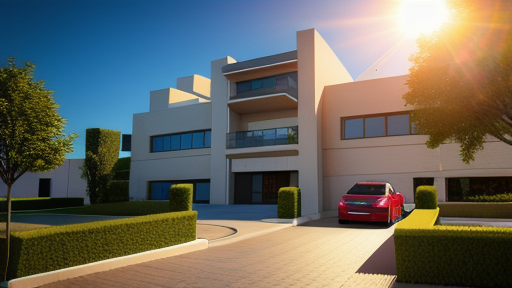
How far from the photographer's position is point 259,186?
89.2 feet

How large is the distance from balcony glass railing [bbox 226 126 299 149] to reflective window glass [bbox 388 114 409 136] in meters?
5.62

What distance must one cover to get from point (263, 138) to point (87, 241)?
18.8m

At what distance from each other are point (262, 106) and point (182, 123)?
753 centimetres

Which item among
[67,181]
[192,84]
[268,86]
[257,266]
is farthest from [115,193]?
[257,266]

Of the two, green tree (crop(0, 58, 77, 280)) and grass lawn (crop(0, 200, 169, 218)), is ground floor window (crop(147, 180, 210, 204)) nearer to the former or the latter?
grass lawn (crop(0, 200, 169, 218))

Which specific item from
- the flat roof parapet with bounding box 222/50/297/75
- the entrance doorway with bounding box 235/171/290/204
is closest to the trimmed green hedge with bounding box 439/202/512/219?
the entrance doorway with bounding box 235/171/290/204

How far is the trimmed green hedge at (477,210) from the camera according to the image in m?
18.1

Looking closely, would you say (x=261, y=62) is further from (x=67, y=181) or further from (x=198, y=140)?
(x=67, y=181)

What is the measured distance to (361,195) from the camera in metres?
14.0

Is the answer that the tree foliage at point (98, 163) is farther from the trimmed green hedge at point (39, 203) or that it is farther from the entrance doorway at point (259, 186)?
the entrance doorway at point (259, 186)

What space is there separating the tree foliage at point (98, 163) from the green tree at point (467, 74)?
69.2 feet

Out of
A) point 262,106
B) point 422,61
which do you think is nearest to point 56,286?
point 422,61

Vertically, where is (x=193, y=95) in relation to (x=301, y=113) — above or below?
above

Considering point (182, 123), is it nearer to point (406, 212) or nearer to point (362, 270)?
point (406, 212)
